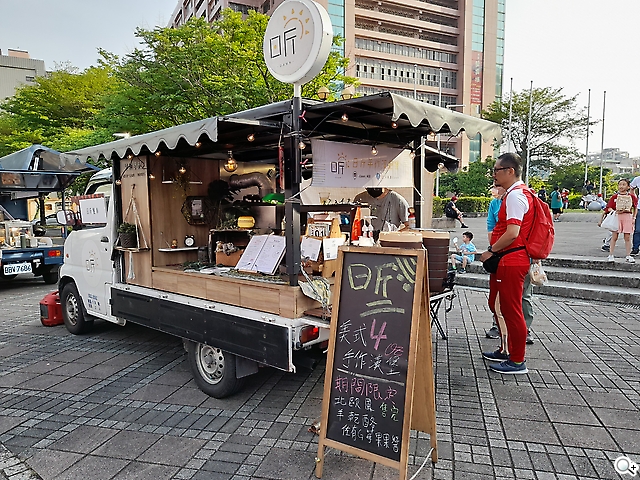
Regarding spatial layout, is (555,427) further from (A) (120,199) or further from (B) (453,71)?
(B) (453,71)

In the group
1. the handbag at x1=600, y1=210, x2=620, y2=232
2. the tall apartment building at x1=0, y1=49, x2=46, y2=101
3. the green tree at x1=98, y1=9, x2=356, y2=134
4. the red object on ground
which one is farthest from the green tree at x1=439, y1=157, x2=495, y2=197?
the tall apartment building at x1=0, y1=49, x2=46, y2=101

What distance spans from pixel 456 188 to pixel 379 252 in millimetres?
35630

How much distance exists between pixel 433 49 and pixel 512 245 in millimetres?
54221

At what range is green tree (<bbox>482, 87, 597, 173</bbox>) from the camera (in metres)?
35.7

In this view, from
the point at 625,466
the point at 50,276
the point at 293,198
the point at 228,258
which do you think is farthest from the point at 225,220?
the point at 50,276

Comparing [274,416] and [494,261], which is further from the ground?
[494,261]

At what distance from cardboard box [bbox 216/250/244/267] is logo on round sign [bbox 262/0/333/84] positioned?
1922 millimetres

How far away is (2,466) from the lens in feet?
10.2

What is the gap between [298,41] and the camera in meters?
3.93

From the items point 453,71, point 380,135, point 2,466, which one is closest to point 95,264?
point 2,466

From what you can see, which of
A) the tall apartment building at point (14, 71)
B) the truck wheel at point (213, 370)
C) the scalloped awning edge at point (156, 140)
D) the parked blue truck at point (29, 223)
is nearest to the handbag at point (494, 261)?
the truck wheel at point (213, 370)

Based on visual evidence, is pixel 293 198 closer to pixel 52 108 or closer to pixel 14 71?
pixel 52 108

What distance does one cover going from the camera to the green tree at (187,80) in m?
14.0

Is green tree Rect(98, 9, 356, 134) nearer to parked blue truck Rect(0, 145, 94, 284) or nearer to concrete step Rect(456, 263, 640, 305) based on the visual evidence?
parked blue truck Rect(0, 145, 94, 284)
